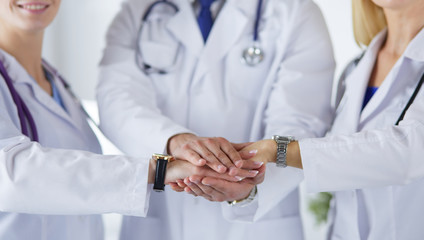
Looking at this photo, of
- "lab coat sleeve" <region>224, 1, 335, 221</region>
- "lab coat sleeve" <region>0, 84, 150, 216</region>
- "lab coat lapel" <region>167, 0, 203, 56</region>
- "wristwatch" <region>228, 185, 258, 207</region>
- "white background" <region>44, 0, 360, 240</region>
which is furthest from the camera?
"white background" <region>44, 0, 360, 240</region>

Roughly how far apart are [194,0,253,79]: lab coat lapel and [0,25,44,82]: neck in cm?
49

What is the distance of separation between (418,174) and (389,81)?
0.28 m

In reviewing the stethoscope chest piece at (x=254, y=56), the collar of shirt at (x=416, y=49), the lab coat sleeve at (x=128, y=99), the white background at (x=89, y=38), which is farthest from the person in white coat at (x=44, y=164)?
the white background at (x=89, y=38)

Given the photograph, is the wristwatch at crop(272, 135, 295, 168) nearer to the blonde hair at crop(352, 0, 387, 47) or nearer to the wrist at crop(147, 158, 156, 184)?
the wrist at crop(147, 158, 156, 184)

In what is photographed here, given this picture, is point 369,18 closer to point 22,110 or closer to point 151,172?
point 151,172

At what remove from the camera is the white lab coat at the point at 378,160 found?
128 cm

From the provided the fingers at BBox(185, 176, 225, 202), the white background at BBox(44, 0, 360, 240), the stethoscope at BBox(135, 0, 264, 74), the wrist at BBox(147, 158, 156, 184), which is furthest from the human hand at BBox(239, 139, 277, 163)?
the white background at BBox(44, 0, 360, 240)

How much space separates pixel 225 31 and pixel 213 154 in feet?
1.58

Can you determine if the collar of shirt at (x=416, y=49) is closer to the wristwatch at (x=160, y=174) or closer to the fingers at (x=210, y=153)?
the fingers at (x=210, y=153)

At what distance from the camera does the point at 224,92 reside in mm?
1675

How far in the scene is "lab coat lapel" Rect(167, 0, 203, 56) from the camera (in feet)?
5.54

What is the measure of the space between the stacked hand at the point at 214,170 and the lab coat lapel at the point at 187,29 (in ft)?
1.27

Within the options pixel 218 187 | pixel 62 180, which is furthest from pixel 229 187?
pixel 62 180

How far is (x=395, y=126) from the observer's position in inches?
51.9
